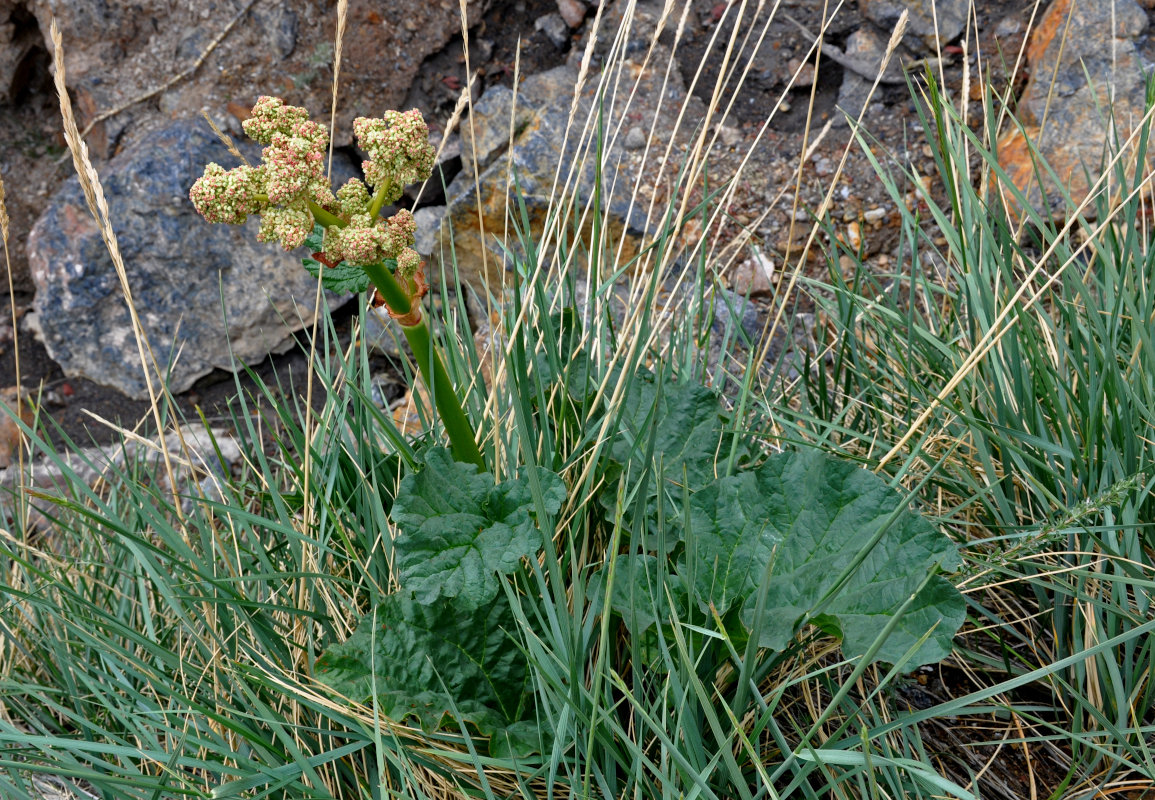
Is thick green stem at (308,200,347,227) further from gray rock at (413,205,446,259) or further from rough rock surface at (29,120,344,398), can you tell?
rough rock surface at (29,120,344,398)

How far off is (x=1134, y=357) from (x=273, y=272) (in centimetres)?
307

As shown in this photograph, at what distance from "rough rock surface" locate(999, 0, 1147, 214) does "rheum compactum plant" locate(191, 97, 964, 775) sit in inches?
76.4

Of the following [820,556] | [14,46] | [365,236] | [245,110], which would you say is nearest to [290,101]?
[245,110]

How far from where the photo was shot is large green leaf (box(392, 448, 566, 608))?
103cm

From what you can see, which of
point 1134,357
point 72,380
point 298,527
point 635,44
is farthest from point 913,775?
point 72,380

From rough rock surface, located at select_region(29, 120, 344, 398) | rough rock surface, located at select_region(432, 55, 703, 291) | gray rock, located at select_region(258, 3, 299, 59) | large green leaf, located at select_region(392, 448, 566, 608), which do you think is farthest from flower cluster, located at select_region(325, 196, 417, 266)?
gray rock, located at select_region(258, 3, 299, 59)

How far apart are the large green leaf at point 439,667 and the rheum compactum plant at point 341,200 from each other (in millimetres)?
293

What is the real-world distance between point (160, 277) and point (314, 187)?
289 centimetres

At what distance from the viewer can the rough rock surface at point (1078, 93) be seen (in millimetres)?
2572

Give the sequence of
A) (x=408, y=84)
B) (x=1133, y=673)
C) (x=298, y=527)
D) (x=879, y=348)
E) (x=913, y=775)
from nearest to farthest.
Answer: (x=913, y=775) < (x=1133, y=673) < (x=298, y=527) < (x=879, y=348) < (x=408, y=84)

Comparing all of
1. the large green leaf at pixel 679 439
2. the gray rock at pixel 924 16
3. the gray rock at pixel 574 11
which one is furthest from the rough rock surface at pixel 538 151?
the large green leaf at pixel 679 439

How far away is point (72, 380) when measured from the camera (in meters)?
3.57

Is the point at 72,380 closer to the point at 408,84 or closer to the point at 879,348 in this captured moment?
the point at 408,84

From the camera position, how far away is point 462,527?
3.57 feet
